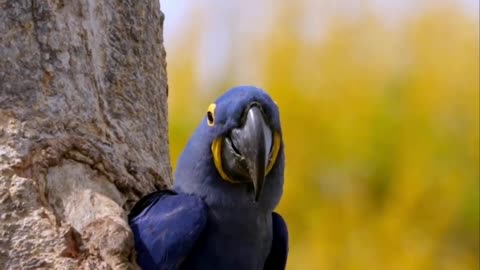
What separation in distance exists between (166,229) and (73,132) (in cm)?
43

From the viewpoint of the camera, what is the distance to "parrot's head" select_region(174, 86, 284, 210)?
13.1 feet

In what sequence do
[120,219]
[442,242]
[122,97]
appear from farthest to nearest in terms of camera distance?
1. [442,242]
2. [122,97]
3. [120,219]

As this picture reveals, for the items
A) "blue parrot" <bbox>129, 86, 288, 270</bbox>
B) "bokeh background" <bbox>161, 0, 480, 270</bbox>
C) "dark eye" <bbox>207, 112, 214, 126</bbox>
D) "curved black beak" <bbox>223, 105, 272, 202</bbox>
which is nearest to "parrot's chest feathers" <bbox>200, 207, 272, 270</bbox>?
"blue parrot" <bbox>129, 86, 288, 270</bbox>

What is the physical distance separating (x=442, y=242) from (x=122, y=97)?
577 cm

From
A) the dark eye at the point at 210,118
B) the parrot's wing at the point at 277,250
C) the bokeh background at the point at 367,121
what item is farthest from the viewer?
the bokeh background at the point at 367,121

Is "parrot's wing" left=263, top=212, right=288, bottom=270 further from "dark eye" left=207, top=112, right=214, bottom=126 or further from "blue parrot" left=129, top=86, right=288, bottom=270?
"dark eye" left=207, top=112, right=214, bottom=126

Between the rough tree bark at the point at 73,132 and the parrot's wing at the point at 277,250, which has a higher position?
the rough tree bark at the point at 73,132

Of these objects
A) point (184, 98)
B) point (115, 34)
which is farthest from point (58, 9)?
point (184, 98)

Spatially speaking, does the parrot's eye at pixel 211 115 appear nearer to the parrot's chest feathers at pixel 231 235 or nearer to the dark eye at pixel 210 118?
the dark eye at pixel 210 118

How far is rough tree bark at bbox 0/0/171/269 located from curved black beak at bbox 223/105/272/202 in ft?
1.32

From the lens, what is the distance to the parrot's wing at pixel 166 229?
4.14 m

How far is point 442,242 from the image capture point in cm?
982

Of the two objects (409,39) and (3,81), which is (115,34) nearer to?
(3,81)

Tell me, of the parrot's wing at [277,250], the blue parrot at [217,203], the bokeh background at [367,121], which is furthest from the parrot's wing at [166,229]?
the bokeh background at [367,121]
